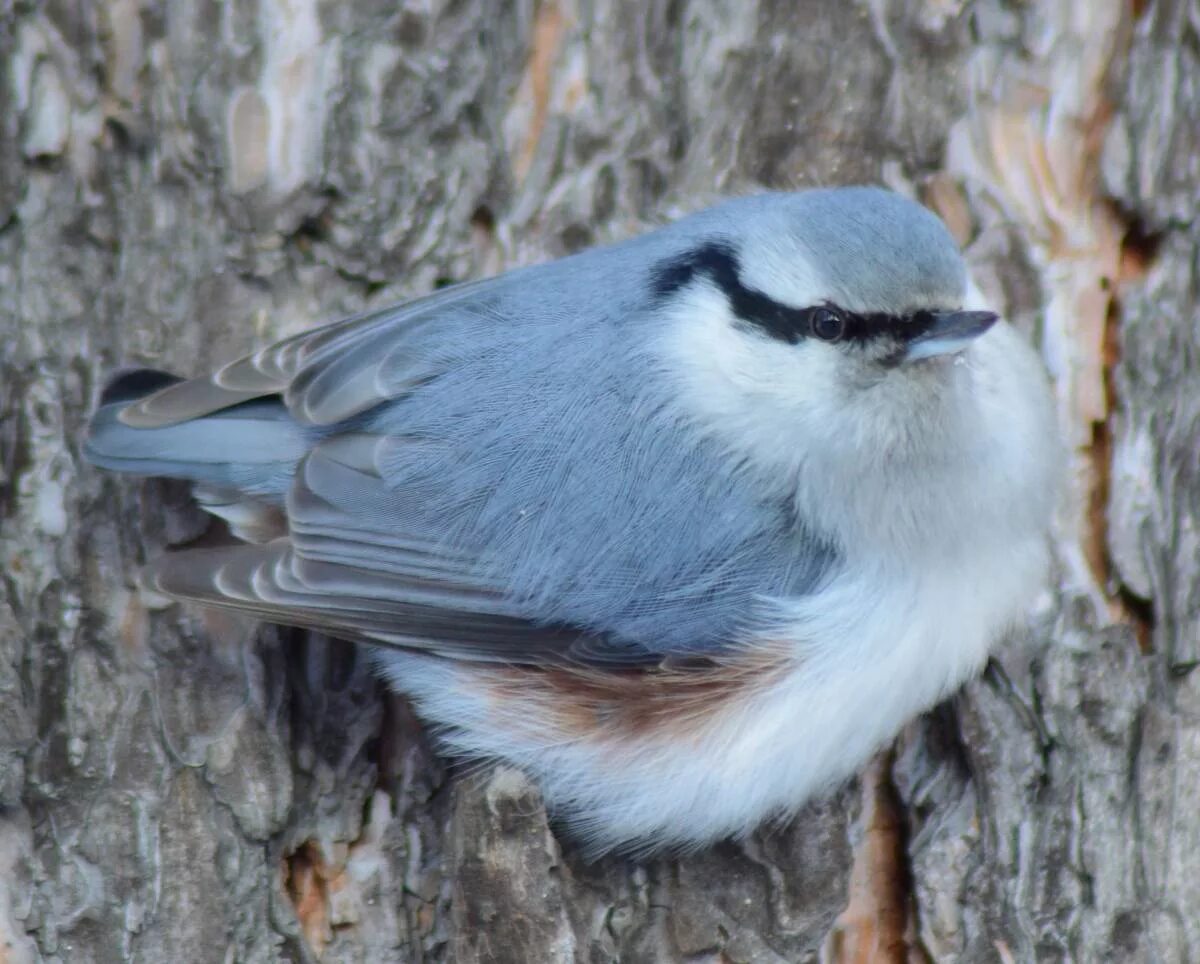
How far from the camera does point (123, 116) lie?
2232 mm

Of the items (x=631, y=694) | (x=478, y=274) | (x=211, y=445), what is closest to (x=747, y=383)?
(x=631, y=694)

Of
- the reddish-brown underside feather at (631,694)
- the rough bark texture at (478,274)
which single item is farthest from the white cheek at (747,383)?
the rough bark texture at (478,274)

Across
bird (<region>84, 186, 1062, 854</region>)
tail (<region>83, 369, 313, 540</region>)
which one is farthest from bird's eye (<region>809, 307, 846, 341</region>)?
tail (<region>83, 369, 313, 540</region>)

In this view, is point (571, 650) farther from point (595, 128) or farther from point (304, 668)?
point (595, 128)

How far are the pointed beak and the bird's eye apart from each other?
93mm

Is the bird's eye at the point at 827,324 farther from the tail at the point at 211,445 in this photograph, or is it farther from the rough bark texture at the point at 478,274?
the tail at the point at 211,445

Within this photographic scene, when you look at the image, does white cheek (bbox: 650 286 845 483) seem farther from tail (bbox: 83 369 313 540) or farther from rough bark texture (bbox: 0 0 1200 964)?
tail (bbox: 83 369 313 540)

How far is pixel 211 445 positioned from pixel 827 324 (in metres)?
0.91

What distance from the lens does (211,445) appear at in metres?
2.05

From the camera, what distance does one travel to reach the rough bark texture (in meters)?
1.93

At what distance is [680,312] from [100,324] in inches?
36.2

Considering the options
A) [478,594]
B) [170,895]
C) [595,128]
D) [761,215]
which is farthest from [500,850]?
[595,128]

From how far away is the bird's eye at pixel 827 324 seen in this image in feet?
6.04

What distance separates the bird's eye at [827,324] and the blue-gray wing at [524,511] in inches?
8.5
